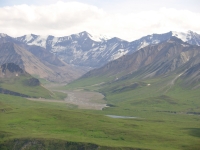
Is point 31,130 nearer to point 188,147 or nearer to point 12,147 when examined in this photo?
point 12,147

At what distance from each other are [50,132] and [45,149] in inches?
1315

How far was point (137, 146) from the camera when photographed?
162 metres

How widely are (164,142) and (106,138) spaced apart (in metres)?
28.2

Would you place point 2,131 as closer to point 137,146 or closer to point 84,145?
point 84,145

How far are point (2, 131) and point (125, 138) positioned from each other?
57.3m

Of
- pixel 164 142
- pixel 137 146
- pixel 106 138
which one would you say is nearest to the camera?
pixel 137 146

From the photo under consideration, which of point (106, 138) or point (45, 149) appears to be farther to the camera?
point (106, 138)

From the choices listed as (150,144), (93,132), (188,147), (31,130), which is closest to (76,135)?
(93,132)

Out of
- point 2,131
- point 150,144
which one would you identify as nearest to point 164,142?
point 150,144

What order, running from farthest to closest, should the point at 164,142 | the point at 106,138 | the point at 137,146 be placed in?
1. the point at 106,138
2. the point at 164,142
3. the point at 137,146

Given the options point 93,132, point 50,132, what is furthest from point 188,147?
point 50,132

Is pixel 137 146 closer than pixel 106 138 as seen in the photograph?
Yes

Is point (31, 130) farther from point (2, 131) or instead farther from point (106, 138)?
point (106, 138)

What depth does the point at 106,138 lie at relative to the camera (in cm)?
18775
